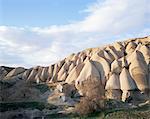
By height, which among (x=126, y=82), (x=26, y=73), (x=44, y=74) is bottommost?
(x=126, y=82)

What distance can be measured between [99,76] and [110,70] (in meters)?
→ 2.05

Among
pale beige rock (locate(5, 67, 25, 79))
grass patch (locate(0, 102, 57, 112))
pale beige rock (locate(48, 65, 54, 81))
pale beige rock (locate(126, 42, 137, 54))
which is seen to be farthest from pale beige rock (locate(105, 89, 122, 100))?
pale beige rock (locate(5, 67, 25, 79))

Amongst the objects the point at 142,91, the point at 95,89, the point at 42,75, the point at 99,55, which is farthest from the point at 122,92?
the point at 42,75

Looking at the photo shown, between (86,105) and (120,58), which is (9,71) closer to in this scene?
(120,58)

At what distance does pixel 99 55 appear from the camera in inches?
2623

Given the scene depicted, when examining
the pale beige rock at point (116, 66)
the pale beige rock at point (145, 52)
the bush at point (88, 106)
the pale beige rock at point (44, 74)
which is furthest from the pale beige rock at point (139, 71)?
the pale beige rock at point (44, 74)

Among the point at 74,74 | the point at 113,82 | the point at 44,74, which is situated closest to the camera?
the point at 113,82

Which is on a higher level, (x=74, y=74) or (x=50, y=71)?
(x=50, y=71)

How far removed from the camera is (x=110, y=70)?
6138 centimetres

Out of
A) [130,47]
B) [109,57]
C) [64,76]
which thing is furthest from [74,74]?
[130,47]

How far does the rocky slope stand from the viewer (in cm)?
5132

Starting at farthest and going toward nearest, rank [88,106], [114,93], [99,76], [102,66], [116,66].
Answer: [102,66] < [99,76] < [116,66] < [114,93] < [88,106]

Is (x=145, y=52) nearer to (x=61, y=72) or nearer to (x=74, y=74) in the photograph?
(x=74, y=74)

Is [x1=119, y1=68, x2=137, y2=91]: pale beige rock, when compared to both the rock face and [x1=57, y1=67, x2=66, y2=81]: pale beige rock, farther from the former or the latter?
[x1=57, y1=67, x2=66, y2=81]: pale beige rock
